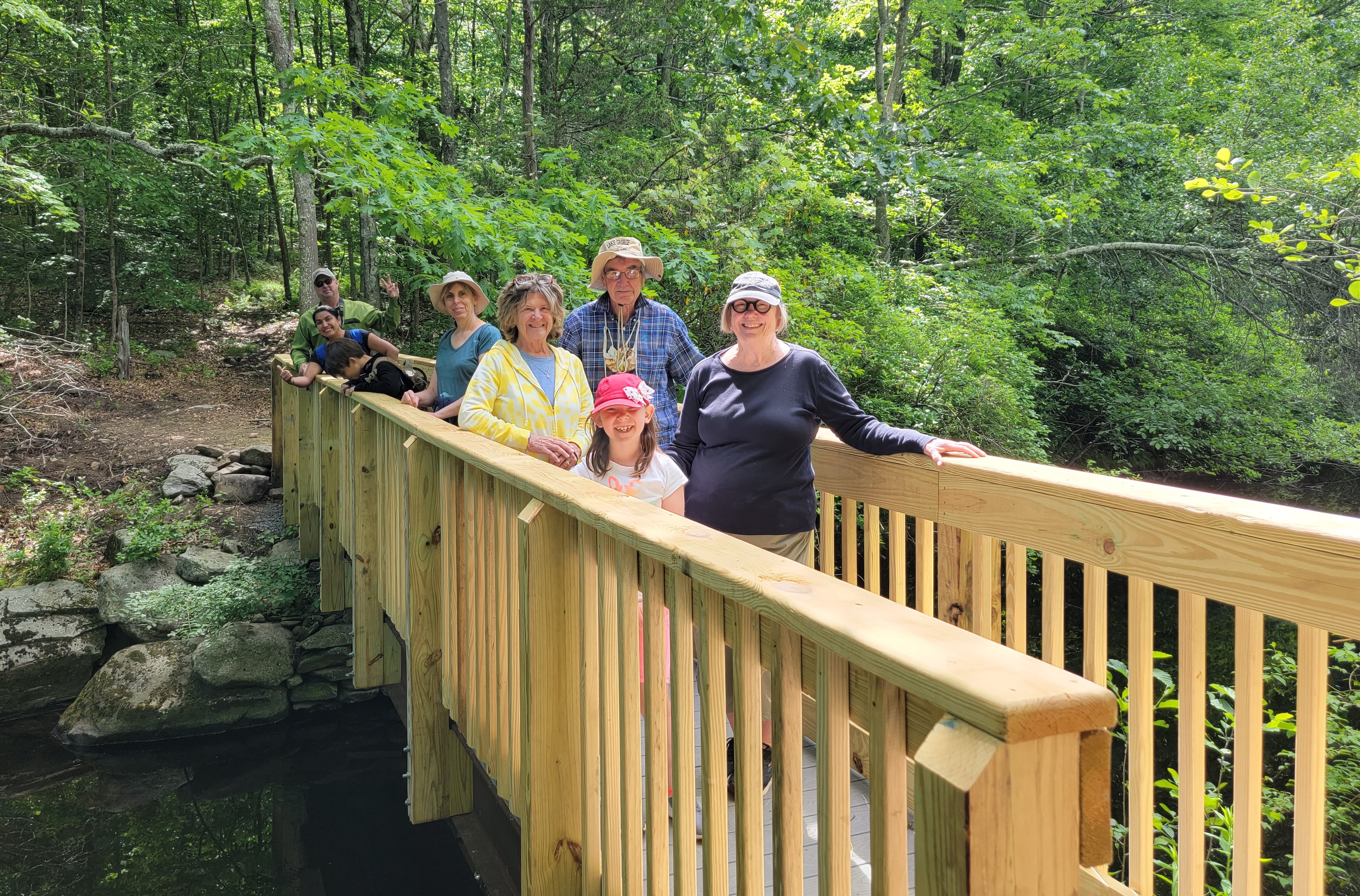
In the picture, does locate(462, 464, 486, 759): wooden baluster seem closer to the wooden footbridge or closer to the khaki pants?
the wooden footbridge

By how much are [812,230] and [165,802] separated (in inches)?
386

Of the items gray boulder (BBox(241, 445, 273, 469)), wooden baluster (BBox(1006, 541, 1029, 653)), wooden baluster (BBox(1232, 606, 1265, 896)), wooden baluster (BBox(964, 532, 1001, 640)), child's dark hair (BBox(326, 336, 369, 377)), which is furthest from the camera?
gray boulder (BBox(241, 445, 273, 469))

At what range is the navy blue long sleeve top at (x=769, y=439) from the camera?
2920 millimetres

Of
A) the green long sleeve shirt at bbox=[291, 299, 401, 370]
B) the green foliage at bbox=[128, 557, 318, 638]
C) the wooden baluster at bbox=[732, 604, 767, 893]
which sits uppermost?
the green long sleeve shirt at bbox=[291, 299, 401, 370]

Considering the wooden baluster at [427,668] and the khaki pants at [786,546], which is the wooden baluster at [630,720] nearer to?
the khaki pants at [786,546]

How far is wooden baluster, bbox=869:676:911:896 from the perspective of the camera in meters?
1.02

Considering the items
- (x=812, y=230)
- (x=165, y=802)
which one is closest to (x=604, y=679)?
(x=165, y=802)

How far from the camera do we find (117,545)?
871 cm

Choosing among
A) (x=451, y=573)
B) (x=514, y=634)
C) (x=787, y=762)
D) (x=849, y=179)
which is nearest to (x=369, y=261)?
(x=849, y=179)

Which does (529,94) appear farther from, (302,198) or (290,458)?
(290,458)

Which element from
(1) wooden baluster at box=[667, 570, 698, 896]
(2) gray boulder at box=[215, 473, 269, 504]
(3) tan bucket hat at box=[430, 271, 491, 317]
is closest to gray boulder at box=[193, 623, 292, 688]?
(2) gray boulder at box=[215, 473, 269, 504]

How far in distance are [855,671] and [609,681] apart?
0.89 m

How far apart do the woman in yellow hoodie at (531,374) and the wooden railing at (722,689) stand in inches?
13.1

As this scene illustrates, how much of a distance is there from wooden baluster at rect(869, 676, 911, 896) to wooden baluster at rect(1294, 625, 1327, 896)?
0.95 meters
